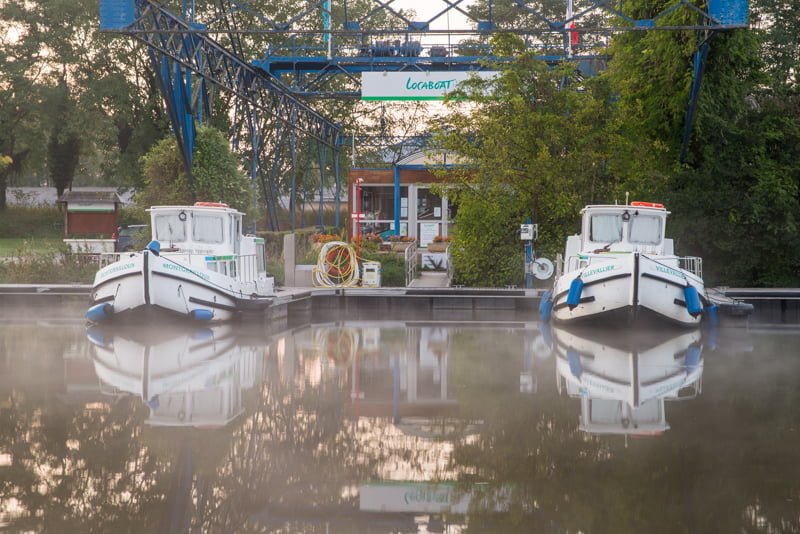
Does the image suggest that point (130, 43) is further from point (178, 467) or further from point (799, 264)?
point (178, 467)

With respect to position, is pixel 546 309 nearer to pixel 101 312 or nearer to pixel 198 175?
pixel 101 312

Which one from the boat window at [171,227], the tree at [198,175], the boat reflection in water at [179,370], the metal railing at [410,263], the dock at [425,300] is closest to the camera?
the boat reflection in water at [179,370]

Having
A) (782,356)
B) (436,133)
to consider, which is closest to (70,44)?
(436,133)

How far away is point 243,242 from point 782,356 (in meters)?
10.9

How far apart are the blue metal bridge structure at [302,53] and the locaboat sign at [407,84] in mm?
476

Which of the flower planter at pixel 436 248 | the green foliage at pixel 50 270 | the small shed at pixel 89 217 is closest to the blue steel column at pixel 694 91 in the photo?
the flower planter at pixel 436 248

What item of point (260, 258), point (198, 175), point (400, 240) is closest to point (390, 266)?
point (260, 258)

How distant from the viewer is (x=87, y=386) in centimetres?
1202

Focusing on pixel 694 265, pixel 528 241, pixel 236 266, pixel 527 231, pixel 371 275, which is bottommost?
pixel 371 275

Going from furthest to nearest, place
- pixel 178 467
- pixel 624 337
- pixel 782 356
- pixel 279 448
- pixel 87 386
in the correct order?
pixel 624 337 → pixel 782 356 → pixel 87 386 → pixel 279 448 → pixel 178 467

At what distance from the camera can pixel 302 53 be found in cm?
4375

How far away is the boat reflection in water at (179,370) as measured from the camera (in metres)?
10.5

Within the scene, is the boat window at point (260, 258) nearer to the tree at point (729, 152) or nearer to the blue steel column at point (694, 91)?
the tree at point (729, 152)

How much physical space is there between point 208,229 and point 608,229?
25.6ft
